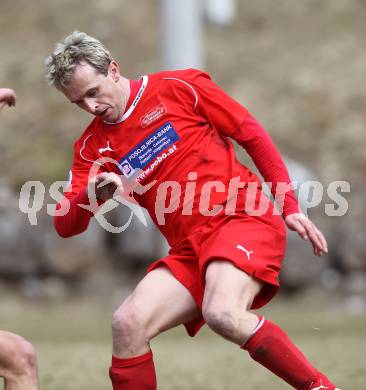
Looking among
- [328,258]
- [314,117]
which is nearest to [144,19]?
[314,117]

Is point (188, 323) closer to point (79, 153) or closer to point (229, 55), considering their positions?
point (79, 153)

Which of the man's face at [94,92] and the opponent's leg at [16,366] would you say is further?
the man's face at [94,92]

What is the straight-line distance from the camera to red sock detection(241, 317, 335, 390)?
4.12 metres

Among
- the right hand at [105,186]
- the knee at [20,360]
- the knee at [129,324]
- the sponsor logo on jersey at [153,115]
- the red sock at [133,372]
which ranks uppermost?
the sponsor logo on jersey at [153,115]

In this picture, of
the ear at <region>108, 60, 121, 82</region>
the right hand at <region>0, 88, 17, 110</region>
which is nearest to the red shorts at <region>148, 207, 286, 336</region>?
the ear at <region>108, 60, 121, 82</region>

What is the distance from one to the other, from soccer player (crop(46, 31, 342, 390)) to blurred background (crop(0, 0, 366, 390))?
309cm

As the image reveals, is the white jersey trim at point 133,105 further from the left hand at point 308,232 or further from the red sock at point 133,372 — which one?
the red sock at point 133,372

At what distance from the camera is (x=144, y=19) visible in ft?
59.3

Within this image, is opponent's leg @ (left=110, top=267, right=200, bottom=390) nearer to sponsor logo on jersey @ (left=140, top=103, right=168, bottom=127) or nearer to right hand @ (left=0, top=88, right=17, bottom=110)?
sponsor logo on jersey @ (left=140, top=103, right=168, bottom=127)

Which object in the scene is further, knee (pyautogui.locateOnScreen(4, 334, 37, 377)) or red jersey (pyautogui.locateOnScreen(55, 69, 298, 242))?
red jersey (pyautogui.locateOnScreen(55, 69, 298, 242))

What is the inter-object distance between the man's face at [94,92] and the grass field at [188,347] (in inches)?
73.0

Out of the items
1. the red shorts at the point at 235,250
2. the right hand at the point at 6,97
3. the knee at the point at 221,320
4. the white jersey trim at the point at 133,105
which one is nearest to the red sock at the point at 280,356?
the knee at the point at 221,320

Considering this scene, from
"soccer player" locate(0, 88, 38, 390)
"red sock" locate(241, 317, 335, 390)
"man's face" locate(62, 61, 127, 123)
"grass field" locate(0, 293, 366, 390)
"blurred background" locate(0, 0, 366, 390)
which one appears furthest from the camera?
"blurred background" locate(0, 0, 366, 390)

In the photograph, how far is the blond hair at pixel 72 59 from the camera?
14.2 feet
